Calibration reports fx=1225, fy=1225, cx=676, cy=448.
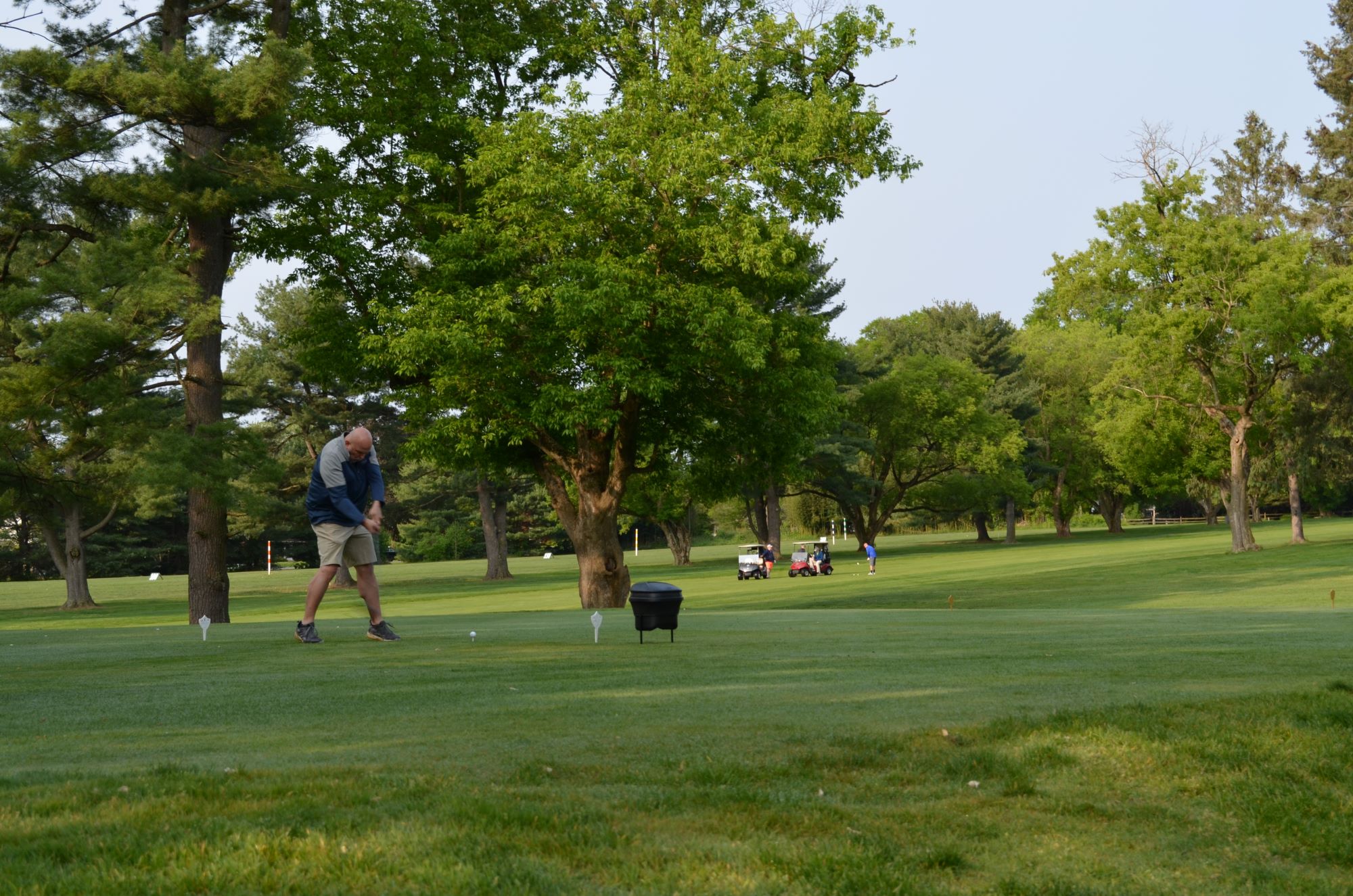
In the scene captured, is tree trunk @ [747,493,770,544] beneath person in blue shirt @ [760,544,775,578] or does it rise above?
above

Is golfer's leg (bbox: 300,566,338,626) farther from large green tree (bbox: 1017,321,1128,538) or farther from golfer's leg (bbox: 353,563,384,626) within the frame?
large green tree (bbox: 1017,321,1128,538)

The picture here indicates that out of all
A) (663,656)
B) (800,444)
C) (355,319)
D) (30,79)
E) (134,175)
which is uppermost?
(30,79)

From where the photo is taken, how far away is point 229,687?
29.3ft

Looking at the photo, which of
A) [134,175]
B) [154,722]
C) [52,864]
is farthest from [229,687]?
[134,175]

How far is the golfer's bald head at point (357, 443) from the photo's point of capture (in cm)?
1160

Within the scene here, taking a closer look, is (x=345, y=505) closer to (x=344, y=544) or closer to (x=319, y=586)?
(x=344, y=544)

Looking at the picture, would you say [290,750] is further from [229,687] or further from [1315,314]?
[1315,314]

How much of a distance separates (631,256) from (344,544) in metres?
15.2

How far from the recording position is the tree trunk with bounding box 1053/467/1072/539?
87.4 m

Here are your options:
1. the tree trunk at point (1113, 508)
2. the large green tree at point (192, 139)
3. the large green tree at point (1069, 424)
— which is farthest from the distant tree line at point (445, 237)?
the tree trunk at point (1113, 508)

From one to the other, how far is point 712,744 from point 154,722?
346 cm

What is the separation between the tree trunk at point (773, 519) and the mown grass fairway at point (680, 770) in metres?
58.7

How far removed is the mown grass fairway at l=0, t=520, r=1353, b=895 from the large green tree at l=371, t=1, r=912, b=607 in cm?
1379

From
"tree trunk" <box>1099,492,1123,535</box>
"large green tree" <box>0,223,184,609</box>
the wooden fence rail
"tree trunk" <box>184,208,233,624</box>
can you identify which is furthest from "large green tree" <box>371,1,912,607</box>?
the wooden fence rail
